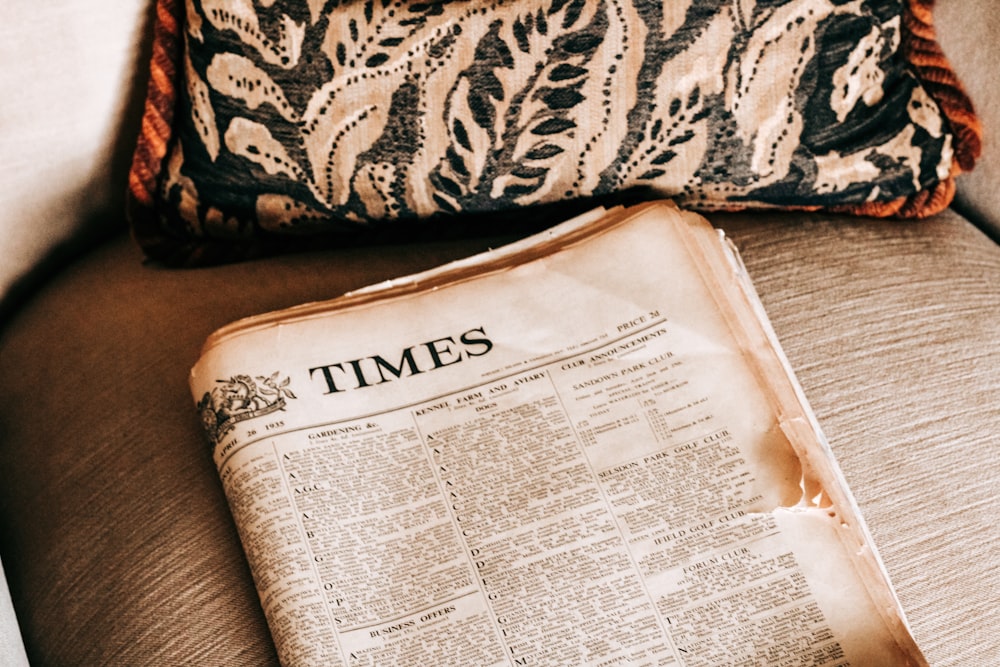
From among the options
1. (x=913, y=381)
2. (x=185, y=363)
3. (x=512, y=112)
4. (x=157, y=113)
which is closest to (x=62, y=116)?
(x=157, y=113)

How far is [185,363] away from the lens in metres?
0.50

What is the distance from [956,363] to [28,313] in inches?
25.9

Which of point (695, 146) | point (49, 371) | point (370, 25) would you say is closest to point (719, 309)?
point (695, 146)

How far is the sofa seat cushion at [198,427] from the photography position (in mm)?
419

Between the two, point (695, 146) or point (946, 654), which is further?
point (695, 146)

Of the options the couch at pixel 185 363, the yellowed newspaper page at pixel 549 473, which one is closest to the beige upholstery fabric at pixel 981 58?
the couch at pixel 185 363

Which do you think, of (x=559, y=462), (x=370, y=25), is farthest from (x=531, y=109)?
(x=559, y=462)

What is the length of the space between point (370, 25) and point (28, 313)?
13.2 inches

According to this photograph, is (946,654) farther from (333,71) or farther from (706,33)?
(333,71)

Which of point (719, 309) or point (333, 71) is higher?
point (333, 71)

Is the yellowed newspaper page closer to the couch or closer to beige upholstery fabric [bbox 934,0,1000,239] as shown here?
the couch

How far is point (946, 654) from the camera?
40 cm

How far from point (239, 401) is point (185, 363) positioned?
86mm

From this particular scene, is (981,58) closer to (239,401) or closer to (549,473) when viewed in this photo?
(549,473)
